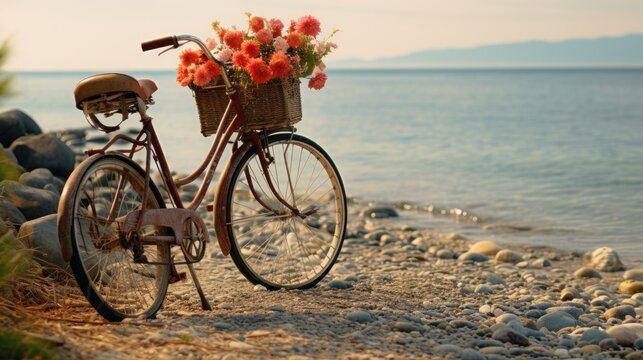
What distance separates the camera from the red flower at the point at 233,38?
19.9 feet

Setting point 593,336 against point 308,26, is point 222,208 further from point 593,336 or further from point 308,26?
point 593,336

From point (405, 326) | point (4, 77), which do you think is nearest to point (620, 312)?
point (405, 326)

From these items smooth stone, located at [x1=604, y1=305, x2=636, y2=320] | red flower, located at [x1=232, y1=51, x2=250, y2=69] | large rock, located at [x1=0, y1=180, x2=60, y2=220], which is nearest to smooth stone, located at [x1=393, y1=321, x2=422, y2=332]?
red flower, located at [x1=232, y1=51, x2=250, y2=69]

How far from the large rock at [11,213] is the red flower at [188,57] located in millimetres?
1751

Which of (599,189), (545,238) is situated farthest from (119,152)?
(599,189)

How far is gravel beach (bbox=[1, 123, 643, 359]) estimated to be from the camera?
479 cm

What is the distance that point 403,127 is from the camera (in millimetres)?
34969

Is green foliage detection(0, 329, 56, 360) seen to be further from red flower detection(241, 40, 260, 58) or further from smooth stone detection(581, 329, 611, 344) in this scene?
smooth stone detection(581, 329, 611, 344)

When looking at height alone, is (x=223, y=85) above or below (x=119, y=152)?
above

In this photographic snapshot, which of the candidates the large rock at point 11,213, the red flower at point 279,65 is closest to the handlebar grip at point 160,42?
the red flower at point 279,65

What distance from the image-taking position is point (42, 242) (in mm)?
5953

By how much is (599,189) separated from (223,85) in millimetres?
12562

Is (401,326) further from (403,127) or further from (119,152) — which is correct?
(403,127)

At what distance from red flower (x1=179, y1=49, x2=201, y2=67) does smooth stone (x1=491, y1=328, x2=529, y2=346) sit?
2.85 m
